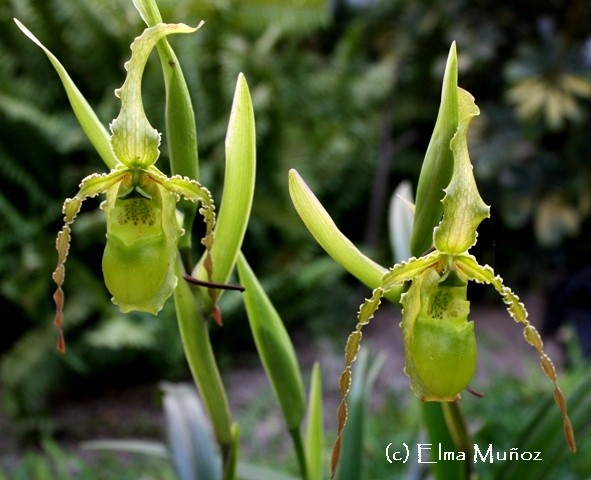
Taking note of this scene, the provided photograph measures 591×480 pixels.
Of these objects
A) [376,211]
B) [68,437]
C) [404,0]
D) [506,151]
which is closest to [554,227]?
[506,151]

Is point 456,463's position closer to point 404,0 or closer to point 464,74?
point 464,74

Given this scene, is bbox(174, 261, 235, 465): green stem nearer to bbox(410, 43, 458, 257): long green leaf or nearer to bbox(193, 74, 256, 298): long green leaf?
bbox(193, 74, 256, 298): long green leaf

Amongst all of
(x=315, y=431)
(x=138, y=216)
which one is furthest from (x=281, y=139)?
(x=138, y=216)

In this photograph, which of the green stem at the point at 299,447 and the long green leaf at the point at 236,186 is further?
the green stem at the point at 299,447

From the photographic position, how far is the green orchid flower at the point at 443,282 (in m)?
0.49

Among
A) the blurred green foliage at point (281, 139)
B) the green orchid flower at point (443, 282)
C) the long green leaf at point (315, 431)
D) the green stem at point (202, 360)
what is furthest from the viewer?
the blurred green foliage at point (281, 139)

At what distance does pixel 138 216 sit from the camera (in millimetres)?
547

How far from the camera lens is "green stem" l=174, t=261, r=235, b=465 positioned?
23.7 inches

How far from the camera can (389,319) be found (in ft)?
8.61

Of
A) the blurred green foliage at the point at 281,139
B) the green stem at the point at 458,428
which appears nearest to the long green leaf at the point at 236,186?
the green stem at the point at 458,428

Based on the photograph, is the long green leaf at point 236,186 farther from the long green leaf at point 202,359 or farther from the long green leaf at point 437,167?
the long green leaf at point 437,167

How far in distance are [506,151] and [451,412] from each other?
5.93 feet

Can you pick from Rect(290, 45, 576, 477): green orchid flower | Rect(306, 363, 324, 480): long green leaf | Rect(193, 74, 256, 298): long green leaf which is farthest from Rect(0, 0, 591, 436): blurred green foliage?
Rect(290, 45, 576, 477): green orchid flower

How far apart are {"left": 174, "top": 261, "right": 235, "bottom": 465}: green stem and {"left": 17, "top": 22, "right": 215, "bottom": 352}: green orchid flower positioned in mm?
50
